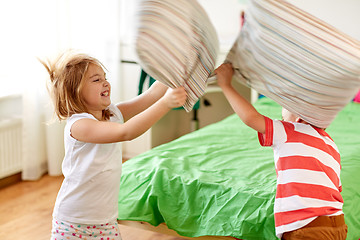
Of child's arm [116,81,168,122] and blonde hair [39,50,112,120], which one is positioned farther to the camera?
child's arm [116,81,168,122]

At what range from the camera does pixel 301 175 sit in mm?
1539

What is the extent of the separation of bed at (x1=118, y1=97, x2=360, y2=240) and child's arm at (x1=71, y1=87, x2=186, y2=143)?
0.61 m

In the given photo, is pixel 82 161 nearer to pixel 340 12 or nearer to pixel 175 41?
pixel 175 41

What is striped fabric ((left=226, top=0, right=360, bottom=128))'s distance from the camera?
1266 millimetres

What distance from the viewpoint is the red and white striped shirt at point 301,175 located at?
5.04 feet

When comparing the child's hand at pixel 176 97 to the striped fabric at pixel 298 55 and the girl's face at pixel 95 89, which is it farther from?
the girl's face at pixel 95 89

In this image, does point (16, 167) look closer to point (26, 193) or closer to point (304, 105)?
point (26, 193)

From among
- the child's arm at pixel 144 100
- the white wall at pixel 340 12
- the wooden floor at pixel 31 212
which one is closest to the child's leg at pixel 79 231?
the child's arm at pixel 144 100

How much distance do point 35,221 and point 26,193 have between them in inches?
18.0

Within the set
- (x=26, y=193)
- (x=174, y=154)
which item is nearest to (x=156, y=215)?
(x=174, y=154)

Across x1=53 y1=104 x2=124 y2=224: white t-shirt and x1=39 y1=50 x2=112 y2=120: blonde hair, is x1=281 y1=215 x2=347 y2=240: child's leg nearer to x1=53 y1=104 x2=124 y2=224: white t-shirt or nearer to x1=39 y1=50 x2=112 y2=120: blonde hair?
x1=53 y1=104 x2=124 y2=224: white t-shirt

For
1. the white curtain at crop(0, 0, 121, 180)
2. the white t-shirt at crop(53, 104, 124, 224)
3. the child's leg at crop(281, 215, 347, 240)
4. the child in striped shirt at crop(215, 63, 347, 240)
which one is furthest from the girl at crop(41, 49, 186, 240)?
the white curtain at crop(0, 0, 121, 180)

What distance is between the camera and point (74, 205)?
164 cm

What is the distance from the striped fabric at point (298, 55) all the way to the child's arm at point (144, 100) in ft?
1.33
